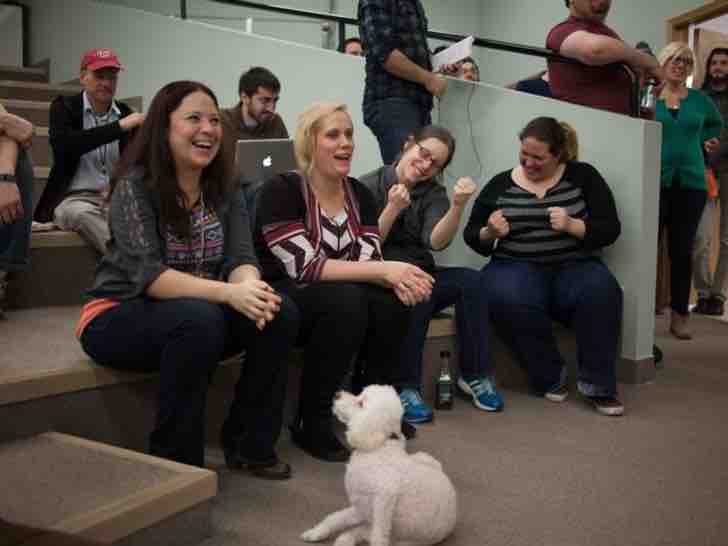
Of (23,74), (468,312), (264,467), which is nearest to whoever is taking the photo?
(264,467)

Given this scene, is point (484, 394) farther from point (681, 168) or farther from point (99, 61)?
point (99, 61)

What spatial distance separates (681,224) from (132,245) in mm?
2476

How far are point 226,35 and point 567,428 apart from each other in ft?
10.1

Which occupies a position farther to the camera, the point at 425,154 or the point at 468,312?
the point at 468,312

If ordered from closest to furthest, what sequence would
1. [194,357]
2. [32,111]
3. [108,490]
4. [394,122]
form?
[108,490], [194,357], [394,122], [32,111]

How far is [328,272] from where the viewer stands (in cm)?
206

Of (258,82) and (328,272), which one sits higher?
(258,82)

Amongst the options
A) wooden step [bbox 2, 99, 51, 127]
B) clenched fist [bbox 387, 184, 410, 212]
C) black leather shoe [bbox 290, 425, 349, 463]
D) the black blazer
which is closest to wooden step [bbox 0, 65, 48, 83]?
wooden step [bbox 2, 99, 51, 127]

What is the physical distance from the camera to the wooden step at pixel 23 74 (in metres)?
4.93

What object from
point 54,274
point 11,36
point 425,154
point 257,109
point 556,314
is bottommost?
point 556,314

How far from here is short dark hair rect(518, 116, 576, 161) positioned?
2.76 metres

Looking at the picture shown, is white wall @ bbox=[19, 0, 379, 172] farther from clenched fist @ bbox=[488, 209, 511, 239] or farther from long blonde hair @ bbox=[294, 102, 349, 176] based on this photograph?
long blonde hair @ bbox=[294, 102, 349, 176]

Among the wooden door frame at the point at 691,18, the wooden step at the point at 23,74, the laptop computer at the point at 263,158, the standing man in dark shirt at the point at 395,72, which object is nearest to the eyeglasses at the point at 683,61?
the standing man in dark shirt at the point at 395,72

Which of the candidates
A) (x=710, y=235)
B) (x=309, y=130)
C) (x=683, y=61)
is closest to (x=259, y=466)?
(x=309, y=130)
